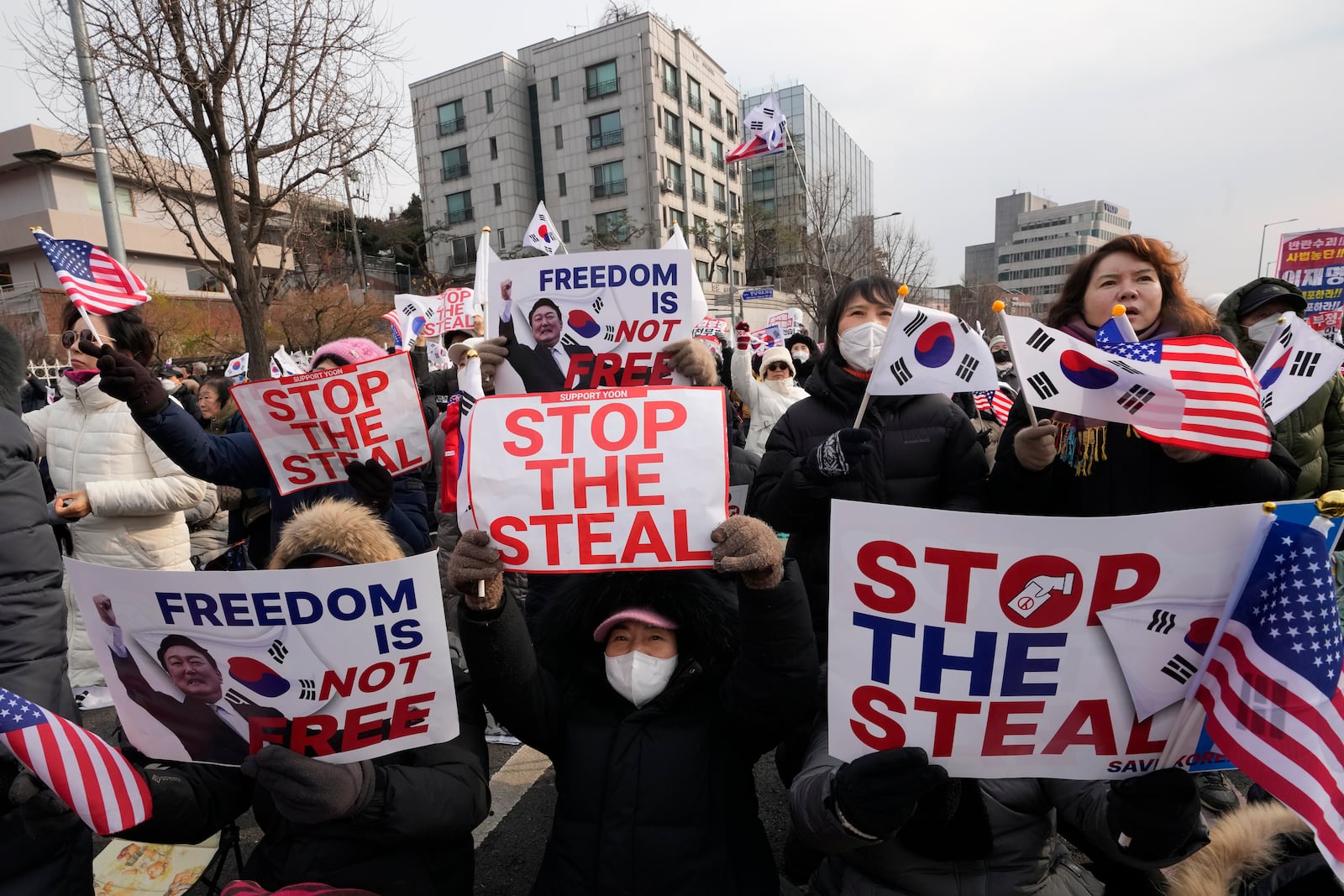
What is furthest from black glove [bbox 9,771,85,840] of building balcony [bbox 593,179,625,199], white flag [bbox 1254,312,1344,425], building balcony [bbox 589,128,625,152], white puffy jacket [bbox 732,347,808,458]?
building balcony [bbox 589,128,625,152]

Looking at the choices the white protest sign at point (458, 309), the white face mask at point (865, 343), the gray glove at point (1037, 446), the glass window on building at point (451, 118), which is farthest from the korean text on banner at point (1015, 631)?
the glass window on building at point (451, 118)

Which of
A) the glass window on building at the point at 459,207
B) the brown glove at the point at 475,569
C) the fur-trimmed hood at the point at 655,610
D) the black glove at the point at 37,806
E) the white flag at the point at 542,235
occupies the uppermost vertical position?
the glass window on building at the point at 459,207

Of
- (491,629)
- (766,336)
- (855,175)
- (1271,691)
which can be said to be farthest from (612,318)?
(855,175)

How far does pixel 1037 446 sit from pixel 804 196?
34306 mm

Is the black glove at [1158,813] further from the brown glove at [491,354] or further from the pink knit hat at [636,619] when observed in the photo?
the brown glove at [491,354]

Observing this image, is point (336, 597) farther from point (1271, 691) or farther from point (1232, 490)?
point (1232, 490)

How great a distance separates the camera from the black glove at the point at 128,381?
107 inches

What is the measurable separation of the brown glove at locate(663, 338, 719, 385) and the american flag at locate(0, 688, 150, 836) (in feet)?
7.83

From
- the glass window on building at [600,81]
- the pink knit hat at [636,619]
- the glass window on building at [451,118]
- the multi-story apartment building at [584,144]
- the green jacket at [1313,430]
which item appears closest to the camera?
the pink knit hat at [636,619]

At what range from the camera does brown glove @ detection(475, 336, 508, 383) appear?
10.9 ft

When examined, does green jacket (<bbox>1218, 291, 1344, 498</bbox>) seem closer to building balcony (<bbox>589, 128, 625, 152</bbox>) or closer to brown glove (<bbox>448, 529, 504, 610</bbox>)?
brown glove (<bbox>448, 529, 504, 610</bbox>)

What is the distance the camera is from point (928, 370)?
93.5 inches

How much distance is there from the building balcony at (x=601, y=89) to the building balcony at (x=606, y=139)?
2.24 meters

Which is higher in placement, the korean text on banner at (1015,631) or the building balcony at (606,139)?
the building balcony at (606,139)
